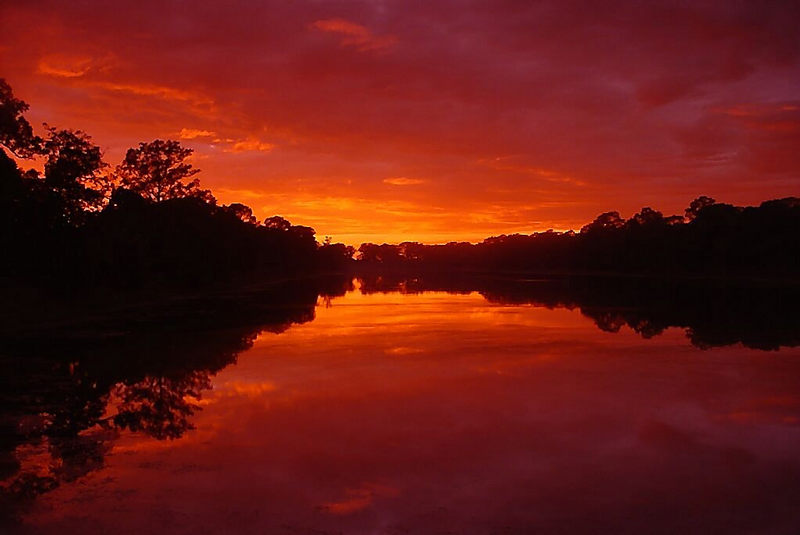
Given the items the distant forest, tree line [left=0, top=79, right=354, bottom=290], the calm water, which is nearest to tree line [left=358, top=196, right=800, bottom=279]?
the distant forest

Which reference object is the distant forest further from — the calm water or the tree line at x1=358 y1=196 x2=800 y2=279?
the calm water

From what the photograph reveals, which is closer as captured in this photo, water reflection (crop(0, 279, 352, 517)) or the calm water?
the calm water

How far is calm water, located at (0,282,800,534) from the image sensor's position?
29.3 feet

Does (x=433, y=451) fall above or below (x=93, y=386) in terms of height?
below

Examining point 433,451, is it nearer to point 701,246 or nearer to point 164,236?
point 164,236

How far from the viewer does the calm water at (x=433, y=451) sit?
29.3 feet

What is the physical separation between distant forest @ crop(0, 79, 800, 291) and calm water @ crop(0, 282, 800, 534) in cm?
2128

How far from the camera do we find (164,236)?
60.4m

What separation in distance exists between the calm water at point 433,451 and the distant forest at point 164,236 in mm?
21277

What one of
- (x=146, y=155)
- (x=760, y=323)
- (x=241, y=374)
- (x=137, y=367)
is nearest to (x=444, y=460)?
(x=241, y=374)

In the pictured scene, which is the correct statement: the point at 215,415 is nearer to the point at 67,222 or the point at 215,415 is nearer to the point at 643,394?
the point at 643,394

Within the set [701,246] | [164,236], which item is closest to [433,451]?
[164,236]

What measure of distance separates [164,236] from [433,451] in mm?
54409

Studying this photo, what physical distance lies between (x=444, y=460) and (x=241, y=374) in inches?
400
